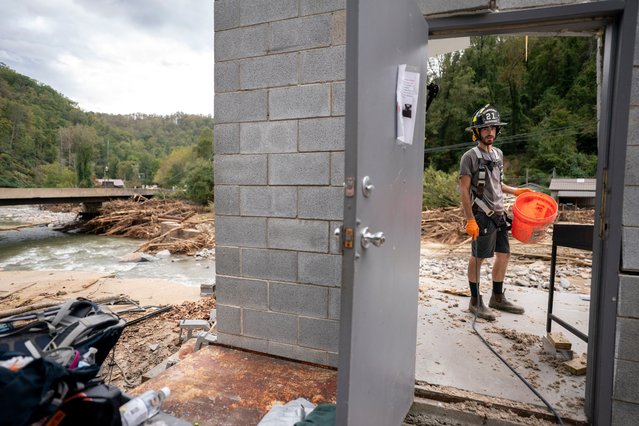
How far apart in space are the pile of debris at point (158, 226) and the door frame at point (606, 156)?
38.1 feet

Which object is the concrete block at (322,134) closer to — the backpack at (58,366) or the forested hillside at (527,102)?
the backpack at (58,366)

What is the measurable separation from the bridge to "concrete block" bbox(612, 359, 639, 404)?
64.3 feet

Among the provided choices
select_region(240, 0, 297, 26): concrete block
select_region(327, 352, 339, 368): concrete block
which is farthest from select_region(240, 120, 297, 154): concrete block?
select_region(327, 352, 339, 368): concrete block

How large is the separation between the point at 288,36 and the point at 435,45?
5.40 ft

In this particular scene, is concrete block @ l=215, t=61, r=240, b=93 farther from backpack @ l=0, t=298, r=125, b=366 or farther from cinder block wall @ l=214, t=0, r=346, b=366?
backpack @ l=0, t=298, r=125, b=366

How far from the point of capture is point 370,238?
1.42 metres

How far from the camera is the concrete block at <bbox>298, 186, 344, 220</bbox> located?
105 inches

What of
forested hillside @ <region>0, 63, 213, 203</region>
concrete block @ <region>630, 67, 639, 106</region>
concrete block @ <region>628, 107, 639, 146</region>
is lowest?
concrete block @ <region>628, 107, 639, 146</region>

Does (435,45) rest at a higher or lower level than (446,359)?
higher

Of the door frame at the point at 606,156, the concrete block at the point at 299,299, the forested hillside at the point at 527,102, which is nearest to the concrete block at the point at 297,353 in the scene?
the concrete block at the point at 299,299

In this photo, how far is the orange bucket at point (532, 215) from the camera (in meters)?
3.61

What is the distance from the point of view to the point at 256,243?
117 inches

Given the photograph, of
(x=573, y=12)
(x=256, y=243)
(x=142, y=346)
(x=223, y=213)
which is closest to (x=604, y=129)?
(x=573, y=12)

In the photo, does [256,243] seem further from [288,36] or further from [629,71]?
[629,71]
